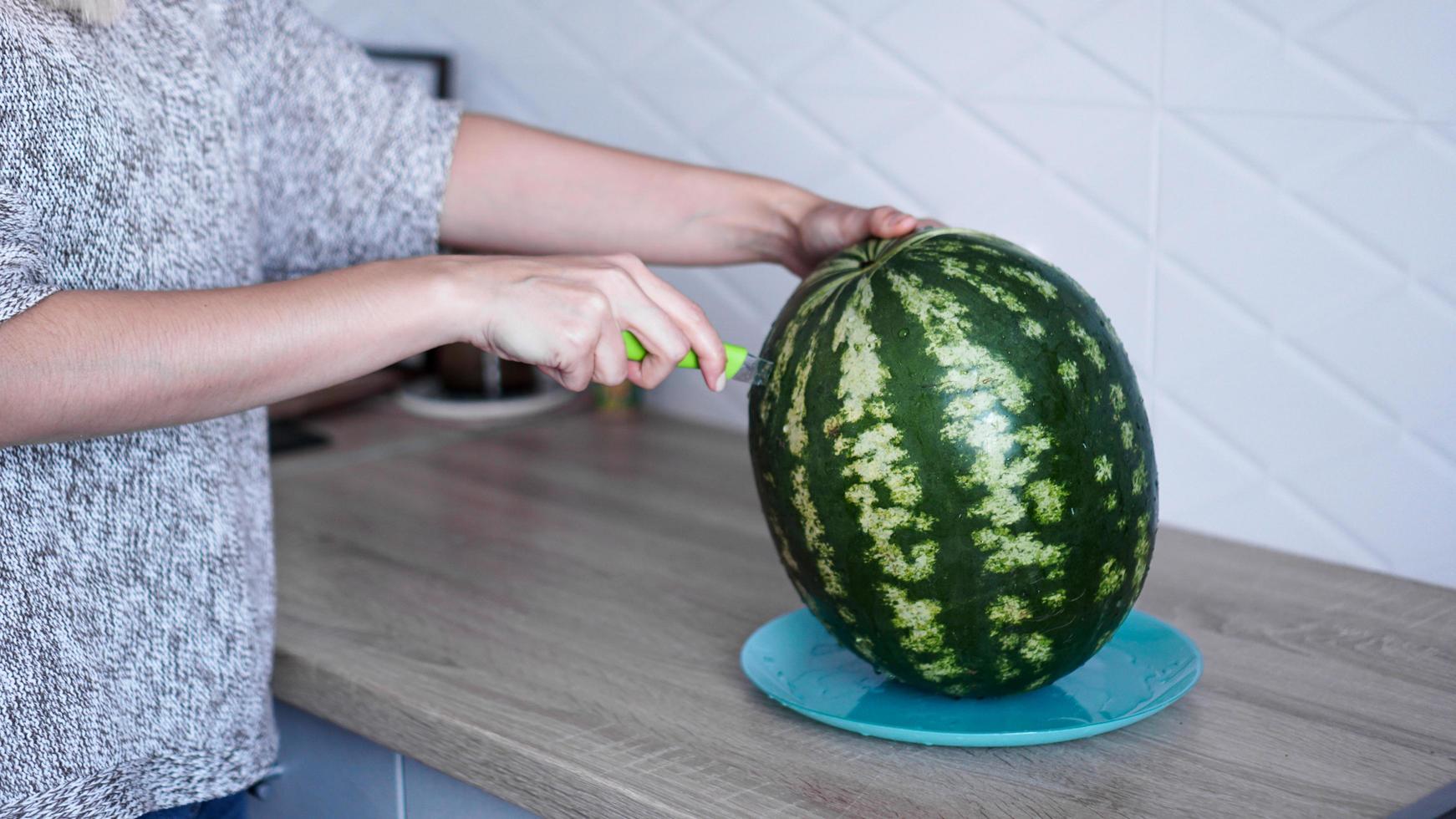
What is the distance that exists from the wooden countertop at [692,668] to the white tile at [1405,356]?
0.57 ft

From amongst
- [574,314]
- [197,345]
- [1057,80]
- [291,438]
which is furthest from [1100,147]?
[291,438]

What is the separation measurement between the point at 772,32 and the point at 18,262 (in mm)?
1127

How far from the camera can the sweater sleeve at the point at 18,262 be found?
0.78m

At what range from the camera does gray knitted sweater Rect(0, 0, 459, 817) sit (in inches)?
35.7

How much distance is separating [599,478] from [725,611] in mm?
504

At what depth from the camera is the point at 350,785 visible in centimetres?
122

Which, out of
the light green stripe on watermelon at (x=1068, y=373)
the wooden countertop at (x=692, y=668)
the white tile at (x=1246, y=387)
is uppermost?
the light green stripe on watermelon at (x=1068, y=373)

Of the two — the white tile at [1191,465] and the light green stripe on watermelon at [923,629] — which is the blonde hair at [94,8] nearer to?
the light green stripe on watermelon at [923,629]

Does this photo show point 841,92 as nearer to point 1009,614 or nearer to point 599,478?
point 599,478

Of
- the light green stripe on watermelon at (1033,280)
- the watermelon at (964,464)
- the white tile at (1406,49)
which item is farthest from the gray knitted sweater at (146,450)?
the white tile at (1406,49)

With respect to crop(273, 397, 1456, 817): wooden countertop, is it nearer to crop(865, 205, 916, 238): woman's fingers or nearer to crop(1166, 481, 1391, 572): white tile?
crop(1166, 481, 1391, 572): white tile

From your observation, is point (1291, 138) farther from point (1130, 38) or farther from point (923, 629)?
point (923, 629)

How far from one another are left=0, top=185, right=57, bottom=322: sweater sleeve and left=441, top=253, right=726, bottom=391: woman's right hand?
0.84 ft

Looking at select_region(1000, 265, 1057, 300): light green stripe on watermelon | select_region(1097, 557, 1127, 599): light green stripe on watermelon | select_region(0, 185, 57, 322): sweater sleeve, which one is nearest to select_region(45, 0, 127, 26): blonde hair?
select_region(0, 185, 57, 322): sweater sleeve
